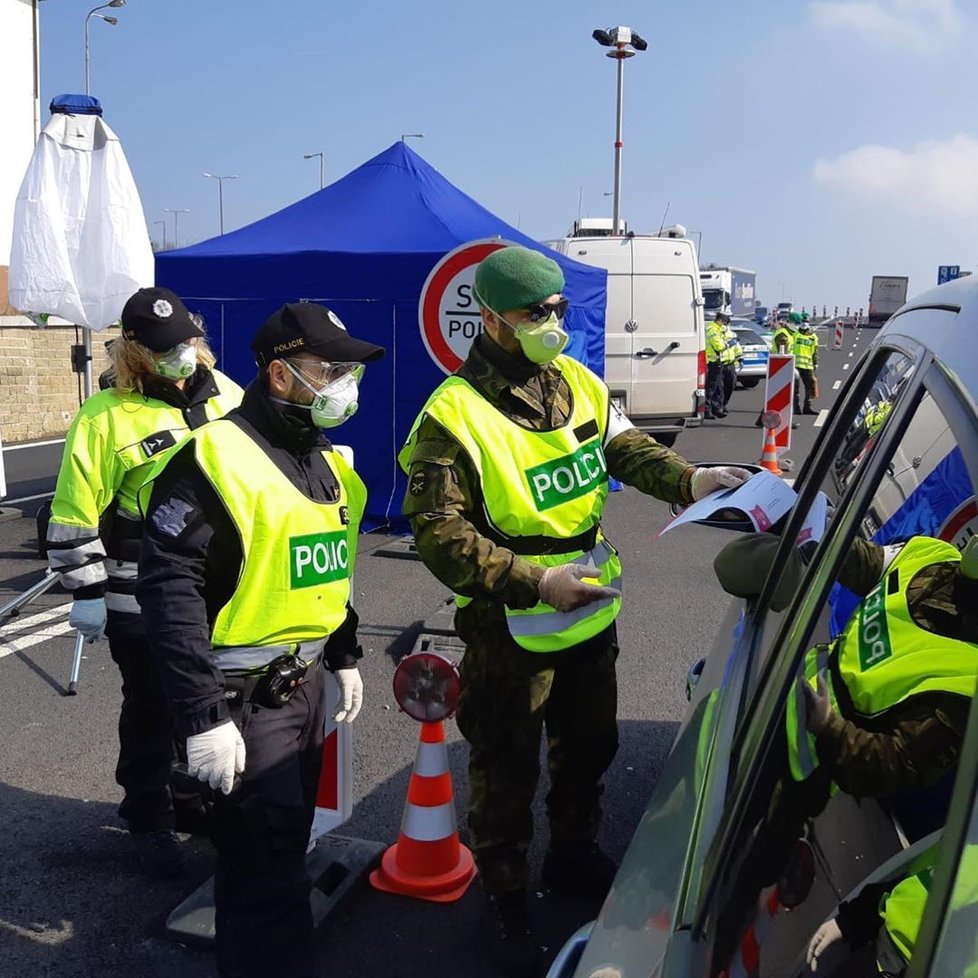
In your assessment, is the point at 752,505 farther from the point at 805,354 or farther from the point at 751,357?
the point at 751,357

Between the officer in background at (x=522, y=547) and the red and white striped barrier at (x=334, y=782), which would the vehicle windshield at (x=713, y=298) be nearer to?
the officer in background at (x=522, y=547)

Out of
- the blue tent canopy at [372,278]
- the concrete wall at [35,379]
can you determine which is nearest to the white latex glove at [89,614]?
the blue tent canopy at [372,278]

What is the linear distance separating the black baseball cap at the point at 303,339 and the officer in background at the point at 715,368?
15.0 metres

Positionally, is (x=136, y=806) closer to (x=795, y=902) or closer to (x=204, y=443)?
(x=204, y=443)

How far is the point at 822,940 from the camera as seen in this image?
1224mm

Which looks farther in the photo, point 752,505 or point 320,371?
point 320,371

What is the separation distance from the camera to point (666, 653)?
18.6 ft

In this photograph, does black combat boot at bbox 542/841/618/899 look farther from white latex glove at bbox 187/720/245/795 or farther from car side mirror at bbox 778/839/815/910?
car side mirror at bbox 778/839/815/910

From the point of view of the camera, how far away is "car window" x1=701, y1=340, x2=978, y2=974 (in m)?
1.25

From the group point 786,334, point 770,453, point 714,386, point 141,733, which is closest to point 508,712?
point 141,733

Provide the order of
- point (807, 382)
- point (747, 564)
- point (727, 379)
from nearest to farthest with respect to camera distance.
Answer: point (747, 564)
point (807, 382)
point (727, 379)

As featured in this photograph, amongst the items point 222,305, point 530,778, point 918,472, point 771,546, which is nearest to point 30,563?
point 222,305

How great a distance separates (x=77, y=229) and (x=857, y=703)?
5697mm

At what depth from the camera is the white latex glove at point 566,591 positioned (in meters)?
2.60
